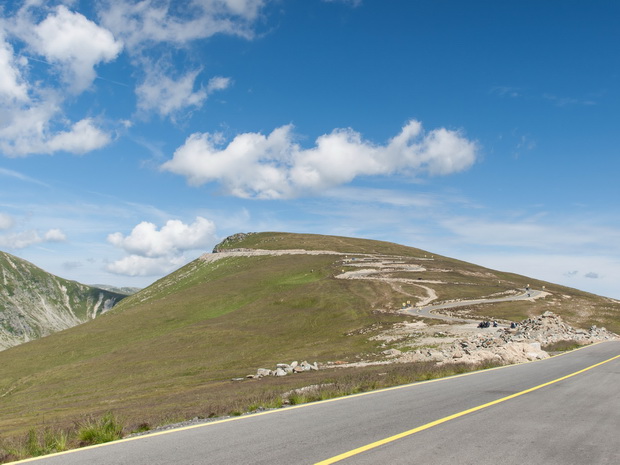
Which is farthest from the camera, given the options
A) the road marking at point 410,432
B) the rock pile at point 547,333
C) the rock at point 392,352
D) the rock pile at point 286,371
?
the rock at point 392,352

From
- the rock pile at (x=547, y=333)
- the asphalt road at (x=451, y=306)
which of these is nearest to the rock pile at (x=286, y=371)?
the rock pile at (x=547, y=333)

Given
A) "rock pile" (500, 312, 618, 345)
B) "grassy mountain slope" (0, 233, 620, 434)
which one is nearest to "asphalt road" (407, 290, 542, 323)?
"grassy mountain slope" (0, 233, 620, 434)

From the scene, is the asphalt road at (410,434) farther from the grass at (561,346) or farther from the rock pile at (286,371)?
the rock pile at (286,371)

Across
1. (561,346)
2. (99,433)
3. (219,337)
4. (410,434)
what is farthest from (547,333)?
(99,433)

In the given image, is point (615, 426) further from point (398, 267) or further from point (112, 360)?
point (398, 267)

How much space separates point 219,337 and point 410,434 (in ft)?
216

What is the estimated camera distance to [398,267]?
132375 mm

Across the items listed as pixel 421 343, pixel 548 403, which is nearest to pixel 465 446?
pixel 548 403

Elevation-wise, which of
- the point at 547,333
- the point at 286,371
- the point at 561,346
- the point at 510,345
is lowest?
the point at 286,371

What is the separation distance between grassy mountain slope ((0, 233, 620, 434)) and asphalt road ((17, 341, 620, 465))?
20213 mm

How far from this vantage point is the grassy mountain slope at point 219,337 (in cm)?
4550

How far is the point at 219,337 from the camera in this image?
71938 millimetres

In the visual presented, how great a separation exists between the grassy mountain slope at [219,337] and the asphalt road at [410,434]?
20.2 m

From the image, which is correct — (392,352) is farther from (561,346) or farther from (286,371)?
(561,346)
